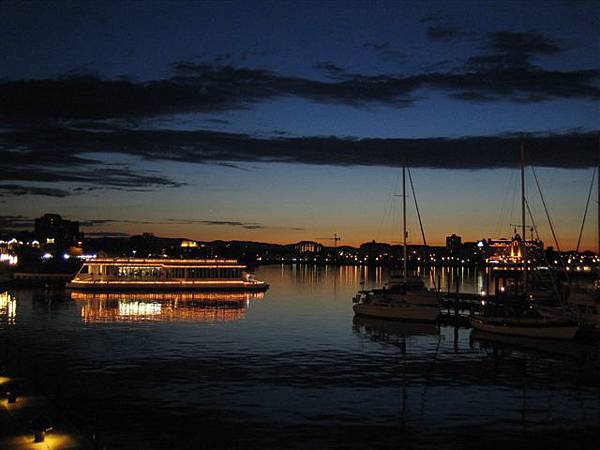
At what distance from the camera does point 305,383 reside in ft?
118

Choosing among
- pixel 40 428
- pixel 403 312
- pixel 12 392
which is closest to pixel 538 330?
pixel 403 312

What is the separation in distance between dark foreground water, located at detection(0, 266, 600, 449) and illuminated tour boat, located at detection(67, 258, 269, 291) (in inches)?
1665

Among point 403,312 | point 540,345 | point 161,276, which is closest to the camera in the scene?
point 540,345

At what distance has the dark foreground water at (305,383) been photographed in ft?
87.2

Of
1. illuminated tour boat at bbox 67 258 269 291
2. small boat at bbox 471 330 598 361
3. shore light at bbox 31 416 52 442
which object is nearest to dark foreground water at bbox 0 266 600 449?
small boat at bbox 471 330 598 361

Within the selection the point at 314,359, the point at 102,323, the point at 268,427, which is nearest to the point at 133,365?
the point at 314,359

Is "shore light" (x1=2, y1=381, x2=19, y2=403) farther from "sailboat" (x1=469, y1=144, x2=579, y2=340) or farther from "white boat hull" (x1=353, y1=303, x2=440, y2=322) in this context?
"white boat hull" (x1=353, y1=303, x2=440, y2=322)

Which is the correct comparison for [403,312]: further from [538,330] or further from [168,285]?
[168,285]

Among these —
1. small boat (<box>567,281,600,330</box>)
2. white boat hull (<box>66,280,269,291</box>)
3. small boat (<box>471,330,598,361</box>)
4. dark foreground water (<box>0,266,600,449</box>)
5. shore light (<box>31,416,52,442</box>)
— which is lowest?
dark foreground water (<box>0,266,600,449</box>)

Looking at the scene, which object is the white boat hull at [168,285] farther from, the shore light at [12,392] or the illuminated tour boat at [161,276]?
the shore light at [12,392]

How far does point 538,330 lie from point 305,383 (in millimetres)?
22452

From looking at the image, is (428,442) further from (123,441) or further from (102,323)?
(102,323)

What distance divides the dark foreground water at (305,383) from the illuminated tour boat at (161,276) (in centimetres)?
4230

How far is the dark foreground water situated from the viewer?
2658cm
